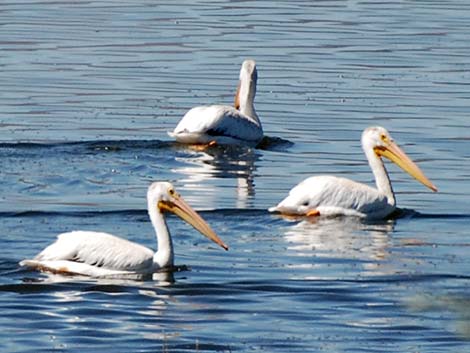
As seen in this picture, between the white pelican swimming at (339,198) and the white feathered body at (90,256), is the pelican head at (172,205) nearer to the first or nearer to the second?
the white feathered body at (90,256)

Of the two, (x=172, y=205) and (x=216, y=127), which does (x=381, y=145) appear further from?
(x=172, y=205)

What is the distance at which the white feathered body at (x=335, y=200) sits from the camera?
12828 mm

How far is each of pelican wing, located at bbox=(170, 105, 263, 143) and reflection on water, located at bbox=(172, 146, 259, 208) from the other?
0.38 ft

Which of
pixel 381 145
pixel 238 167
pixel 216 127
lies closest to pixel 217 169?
pixel 238 167

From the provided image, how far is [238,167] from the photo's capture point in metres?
15.7

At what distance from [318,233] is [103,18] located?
13405 mm

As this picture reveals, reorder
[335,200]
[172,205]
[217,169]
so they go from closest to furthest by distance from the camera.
Answer: [172,205] → [335,200] → [217,169]

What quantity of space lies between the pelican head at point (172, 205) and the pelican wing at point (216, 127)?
5.24 m

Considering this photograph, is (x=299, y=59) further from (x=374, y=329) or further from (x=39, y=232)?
(x=374, y=329)

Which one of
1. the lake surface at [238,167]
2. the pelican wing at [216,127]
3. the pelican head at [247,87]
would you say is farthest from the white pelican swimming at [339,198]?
the pelican head at [247,87]

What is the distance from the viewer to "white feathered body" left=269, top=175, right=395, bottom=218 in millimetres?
12828

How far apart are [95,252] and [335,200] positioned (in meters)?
3.02

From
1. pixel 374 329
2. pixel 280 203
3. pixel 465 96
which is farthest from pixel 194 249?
pixel 465 96

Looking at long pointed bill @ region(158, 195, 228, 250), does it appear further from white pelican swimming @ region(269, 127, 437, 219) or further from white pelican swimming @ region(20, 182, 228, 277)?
white pelican swimming @ region(269, 127, 437, 219)
